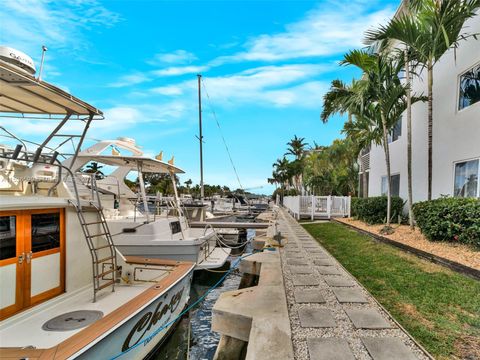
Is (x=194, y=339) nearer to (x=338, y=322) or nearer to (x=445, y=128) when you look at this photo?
(x=338, y=322)

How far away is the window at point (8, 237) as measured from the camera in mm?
3833

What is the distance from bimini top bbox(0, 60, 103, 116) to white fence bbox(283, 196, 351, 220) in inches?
656

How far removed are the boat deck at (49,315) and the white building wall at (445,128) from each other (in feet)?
31.6

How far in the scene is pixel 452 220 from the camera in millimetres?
7785

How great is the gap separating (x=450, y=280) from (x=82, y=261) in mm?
6797

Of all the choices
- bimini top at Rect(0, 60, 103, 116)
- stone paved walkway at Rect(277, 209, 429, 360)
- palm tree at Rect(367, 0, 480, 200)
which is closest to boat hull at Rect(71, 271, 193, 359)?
stone paved walkway at Rect(277, 209, 429, 360)

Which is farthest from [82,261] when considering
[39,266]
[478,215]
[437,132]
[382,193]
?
[382,193]

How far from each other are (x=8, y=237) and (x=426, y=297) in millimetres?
6426

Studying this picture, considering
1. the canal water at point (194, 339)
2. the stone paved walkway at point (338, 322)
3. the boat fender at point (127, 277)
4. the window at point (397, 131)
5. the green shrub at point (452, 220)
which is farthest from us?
the window at point (397, 131)

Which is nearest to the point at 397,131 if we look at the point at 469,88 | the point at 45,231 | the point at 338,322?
the point at 469,88

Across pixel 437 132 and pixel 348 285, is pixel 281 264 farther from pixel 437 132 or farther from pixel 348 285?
pixel 437 132

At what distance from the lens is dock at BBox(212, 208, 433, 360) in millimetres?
3348

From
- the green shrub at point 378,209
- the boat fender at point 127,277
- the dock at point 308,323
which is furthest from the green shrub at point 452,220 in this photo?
the boat fender at point 127,277

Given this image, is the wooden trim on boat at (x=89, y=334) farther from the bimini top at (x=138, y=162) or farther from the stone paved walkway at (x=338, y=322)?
the bimini top at (x=138, y=162)
